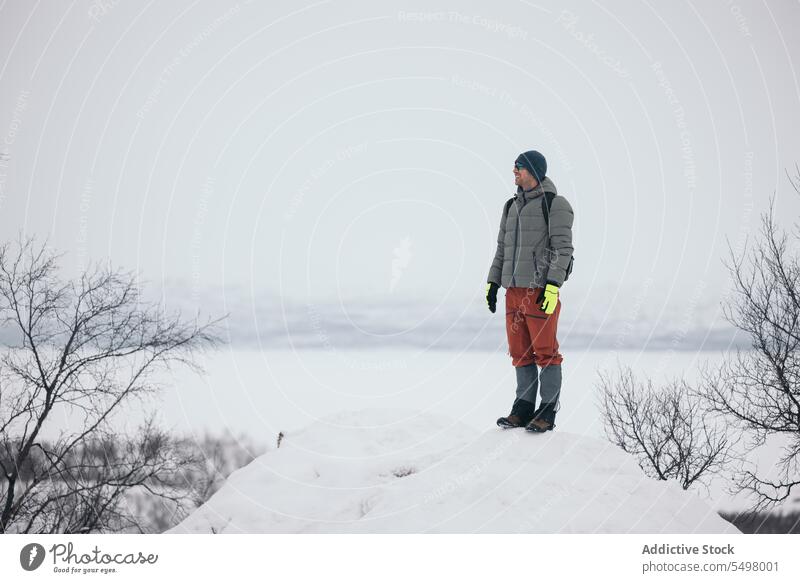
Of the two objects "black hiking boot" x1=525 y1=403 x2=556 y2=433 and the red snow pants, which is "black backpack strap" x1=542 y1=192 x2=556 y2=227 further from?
"black hiking boot" x1=525 y1=403 x2=556 y2=433

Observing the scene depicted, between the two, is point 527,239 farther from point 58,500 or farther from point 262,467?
point 58,500

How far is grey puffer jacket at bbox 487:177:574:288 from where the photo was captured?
5.81 m

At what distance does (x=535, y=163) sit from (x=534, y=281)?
4.10ft

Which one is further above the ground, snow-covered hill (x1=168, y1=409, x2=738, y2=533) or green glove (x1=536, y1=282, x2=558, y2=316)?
green glove (x1=536, y1=282, x2=558, y2=316)

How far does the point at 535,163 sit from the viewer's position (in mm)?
6098

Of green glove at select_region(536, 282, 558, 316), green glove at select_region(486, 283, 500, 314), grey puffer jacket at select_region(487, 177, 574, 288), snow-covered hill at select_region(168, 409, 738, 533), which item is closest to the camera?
snow-covered hill at select_region(168, 409, 738, 533)

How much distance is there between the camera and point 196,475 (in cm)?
1184

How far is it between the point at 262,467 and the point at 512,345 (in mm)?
3329

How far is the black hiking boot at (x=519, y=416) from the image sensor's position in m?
6.10

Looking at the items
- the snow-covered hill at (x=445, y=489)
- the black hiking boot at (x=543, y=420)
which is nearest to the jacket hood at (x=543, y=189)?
the black hiking boot at (x=543, y=420)

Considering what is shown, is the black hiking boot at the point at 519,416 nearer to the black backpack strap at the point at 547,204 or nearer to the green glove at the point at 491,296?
the green glove at the point at 491,296
